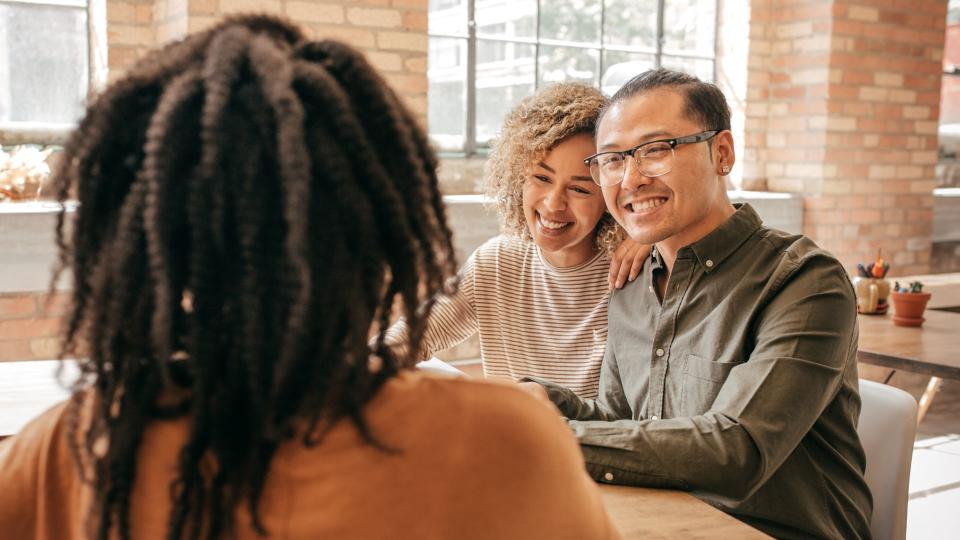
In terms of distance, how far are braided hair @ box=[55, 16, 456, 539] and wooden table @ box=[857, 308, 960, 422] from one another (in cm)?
208

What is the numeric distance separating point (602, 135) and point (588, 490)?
1.13 m

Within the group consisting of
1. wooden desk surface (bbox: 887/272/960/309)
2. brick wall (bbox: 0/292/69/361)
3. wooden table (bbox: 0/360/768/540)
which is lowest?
brick wall (bbox: 0/292/69/361)

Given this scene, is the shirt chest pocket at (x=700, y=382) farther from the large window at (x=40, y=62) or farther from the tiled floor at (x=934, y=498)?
the large window at (x=40, y=62)

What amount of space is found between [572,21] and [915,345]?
8.21 ft

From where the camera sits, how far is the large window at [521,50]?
421 centimetres

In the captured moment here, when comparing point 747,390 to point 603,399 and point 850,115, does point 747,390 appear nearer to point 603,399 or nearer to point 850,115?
point 603,399

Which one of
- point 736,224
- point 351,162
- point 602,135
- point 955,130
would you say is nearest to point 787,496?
point 736,224

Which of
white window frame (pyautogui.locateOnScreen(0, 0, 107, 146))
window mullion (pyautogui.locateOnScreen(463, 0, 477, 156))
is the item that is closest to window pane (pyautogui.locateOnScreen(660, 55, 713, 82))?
window mullion (pyautogui.locateOnScreen(463, 0, 477, 156))

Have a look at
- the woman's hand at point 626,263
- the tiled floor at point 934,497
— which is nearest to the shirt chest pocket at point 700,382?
the woman's hand at point 626,263

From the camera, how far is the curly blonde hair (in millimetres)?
2006

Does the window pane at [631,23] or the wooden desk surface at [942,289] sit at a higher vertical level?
the window pane at [631,23]

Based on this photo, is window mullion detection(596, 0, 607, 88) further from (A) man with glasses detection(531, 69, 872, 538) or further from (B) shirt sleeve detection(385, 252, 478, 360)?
(A) man with glasses detection(531, 69, 872, 538)

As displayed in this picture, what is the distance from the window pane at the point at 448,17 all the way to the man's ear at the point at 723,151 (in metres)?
2.62

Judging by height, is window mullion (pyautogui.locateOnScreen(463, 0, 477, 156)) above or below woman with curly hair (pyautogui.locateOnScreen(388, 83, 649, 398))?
above
